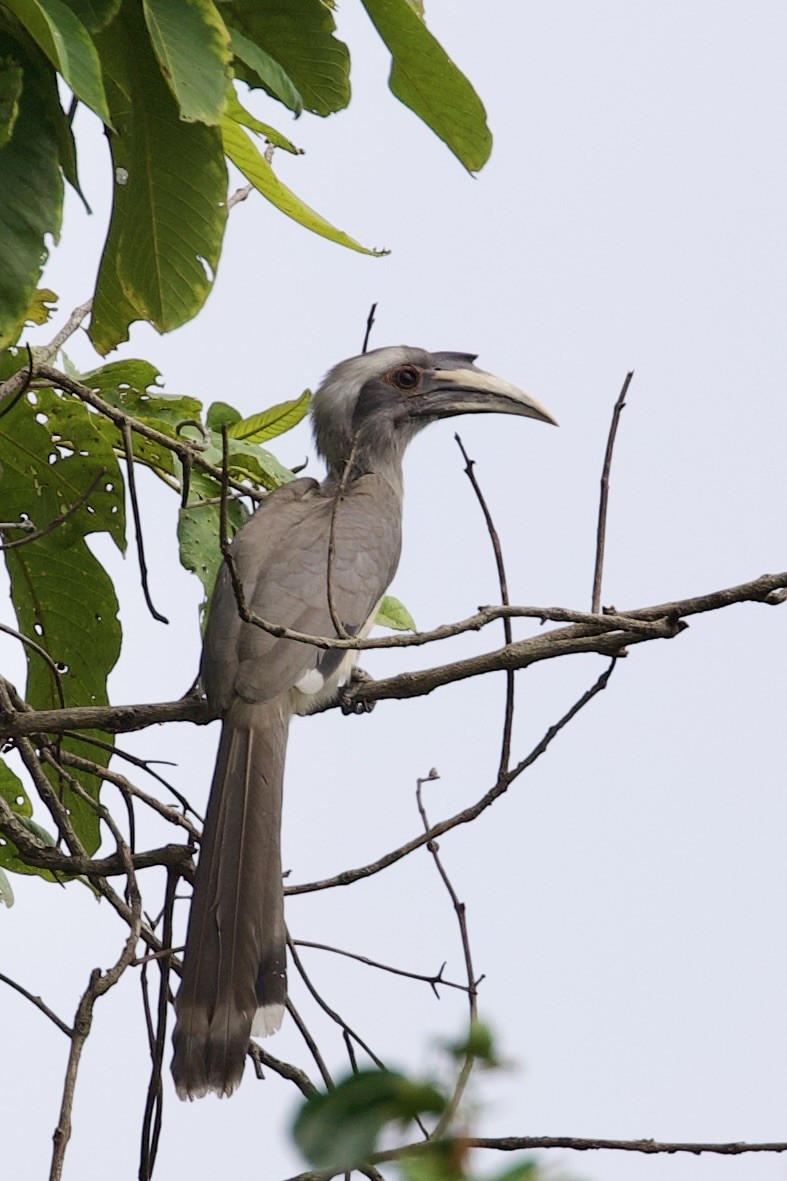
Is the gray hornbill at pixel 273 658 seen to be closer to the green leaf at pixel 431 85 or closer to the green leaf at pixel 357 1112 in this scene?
the green leaf at pixel 431 85

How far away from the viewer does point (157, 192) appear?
2.81 m

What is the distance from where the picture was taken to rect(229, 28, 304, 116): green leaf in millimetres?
2512

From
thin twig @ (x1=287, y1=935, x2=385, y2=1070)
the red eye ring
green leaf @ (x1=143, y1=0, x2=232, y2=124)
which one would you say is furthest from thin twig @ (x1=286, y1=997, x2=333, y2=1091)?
the red eye ring

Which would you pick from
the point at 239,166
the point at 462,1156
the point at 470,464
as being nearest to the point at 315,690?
the point at 470,464

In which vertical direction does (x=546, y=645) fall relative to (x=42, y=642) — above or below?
below

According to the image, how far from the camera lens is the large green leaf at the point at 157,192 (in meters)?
2.64

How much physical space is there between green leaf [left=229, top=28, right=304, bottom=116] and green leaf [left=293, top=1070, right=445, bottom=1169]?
2.08 meters

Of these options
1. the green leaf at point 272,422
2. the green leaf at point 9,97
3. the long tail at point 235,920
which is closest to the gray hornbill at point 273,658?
the long tail at point 235,920

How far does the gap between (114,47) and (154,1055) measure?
183cm

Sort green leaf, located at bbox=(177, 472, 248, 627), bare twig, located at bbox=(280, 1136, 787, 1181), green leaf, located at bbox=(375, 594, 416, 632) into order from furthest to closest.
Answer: green leaf, located at bbox=(375, 594, 416, 632) < green leaf, located at bbox=(177, 472, 248, 627) < bare twig, located at bbox=(280, 1136, 787, 1181)

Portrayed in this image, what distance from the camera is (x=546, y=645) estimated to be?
269 cm

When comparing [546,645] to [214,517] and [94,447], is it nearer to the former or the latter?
[214,517]

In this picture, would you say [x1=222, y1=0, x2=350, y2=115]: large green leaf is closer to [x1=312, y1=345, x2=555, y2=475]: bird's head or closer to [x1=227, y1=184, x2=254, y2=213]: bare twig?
[x1=227, y1=184, x2=254, y2=213]: bare twig

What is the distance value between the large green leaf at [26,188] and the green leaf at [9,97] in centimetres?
7
